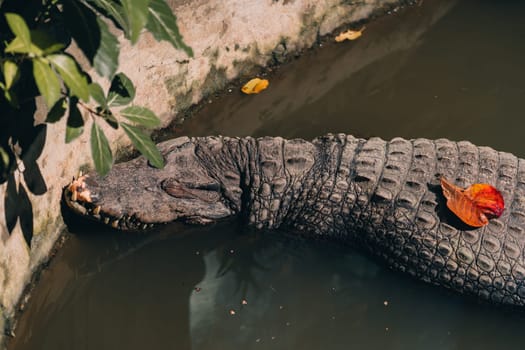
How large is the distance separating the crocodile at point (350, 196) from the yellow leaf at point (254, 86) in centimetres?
84

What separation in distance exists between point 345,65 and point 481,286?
8.40 feet

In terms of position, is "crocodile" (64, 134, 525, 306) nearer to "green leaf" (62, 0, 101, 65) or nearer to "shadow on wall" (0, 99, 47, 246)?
"shadow on wall" (0, 99, 47, 246)

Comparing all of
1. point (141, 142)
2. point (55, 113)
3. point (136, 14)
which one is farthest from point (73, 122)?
point (136, 14)

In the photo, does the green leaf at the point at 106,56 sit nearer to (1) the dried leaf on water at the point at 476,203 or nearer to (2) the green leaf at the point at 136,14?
(2) the green leaf at the point at 136,14

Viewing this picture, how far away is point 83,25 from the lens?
2.98m

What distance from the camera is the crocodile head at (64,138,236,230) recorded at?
455cm

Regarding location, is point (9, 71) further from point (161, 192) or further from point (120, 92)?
point (161, 192)

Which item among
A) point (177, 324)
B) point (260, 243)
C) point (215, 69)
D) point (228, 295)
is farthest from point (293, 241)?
point (215, 69)

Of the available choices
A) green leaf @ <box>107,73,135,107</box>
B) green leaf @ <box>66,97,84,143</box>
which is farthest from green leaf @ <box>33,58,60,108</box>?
green leaf @ <box>107,73,135,107</box>

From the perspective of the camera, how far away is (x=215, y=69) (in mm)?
5555

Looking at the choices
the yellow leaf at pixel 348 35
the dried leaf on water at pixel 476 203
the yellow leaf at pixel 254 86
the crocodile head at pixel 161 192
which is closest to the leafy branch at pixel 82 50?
the crocodile head at pixel 161 192

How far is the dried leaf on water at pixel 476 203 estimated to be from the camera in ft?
13.6

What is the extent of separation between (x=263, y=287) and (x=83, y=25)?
7.03 ft

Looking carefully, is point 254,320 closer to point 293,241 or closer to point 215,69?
point 293,241
